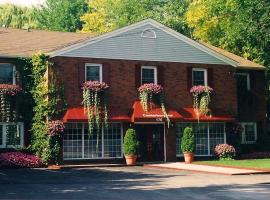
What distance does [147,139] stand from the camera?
29844mm

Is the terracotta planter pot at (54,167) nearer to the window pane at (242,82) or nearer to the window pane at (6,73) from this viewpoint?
the window pane at (6,73)

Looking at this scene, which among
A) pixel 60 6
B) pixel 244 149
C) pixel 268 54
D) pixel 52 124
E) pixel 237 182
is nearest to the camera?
pixel 237 182

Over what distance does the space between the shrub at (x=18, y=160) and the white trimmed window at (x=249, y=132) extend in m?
15.3

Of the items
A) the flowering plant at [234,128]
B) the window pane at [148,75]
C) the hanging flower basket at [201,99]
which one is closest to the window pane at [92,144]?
the window pane at [148,75]

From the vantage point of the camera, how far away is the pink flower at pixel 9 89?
88.6 ft

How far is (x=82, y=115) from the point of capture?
89.3 ft

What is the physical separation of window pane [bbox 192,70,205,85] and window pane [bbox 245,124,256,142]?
5778 mm

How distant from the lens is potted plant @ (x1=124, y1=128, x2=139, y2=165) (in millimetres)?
27656

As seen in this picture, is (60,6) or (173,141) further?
(60,6)

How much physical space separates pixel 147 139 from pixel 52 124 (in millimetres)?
6447

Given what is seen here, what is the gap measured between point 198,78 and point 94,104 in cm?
763

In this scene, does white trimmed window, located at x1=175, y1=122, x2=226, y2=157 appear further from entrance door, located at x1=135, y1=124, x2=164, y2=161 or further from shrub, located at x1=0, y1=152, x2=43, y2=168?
shrub, located at x1=0, y1=152, x2=43, y2=168

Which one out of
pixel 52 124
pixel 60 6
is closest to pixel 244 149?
pixel 52 124

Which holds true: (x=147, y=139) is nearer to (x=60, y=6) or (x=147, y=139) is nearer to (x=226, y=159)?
(x=226, y=159)
